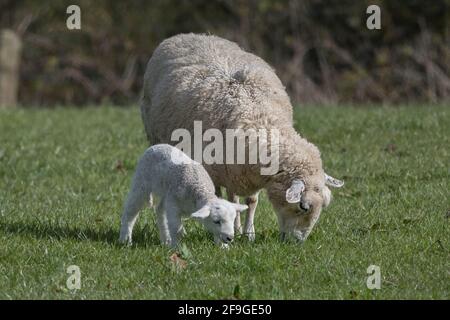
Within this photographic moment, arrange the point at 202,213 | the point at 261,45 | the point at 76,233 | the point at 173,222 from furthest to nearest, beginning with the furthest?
1. the point at 261,45
2. the point at 76,233
3. the point at 173,222
4. the point at 202,213

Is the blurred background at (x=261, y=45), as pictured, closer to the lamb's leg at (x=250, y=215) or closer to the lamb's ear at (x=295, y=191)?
the lamb's leg at (x=250, y=215)

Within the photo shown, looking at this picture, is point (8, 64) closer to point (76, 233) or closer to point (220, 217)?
point (76, 233)

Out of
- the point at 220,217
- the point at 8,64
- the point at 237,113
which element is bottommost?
the point at 220,217

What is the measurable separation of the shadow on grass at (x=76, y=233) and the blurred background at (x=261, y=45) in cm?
1046

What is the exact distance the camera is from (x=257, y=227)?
26.7 ft

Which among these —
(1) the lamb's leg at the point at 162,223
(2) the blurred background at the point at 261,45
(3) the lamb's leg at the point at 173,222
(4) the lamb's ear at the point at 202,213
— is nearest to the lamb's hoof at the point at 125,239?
(1) the lamb's leg at the point at 162,223

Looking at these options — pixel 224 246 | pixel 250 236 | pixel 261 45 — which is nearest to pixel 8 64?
pixel 261 45

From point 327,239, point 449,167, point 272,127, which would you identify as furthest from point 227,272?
point 449,167

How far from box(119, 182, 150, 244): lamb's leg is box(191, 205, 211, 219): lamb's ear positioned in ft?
2.47

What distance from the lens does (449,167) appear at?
9.68 meters

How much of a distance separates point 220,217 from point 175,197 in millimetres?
499

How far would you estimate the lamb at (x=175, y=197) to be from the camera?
6809mm

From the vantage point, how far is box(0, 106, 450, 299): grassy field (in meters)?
6.25

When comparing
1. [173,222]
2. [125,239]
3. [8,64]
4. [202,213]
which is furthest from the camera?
[8,64]
